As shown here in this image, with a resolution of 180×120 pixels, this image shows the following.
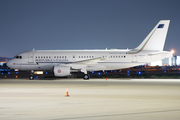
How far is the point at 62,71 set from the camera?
3475 centimetres

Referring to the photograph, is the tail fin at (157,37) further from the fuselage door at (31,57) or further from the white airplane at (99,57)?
the fuselage door at (31,57)

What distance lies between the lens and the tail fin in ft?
120

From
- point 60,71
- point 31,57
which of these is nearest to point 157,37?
point 60,71

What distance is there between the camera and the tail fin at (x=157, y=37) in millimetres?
36688

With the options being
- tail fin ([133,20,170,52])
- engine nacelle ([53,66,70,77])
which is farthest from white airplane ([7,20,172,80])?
Answer: engine nacelle ([53,66,70,77])

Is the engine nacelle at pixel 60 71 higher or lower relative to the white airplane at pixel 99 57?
lower

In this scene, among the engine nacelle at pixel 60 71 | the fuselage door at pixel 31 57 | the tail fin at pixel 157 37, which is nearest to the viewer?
the engine nacelle at pixel 60 71

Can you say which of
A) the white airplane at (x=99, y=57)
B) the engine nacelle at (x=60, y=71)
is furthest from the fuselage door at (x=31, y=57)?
the engine nacelle at (x=60, y=71)

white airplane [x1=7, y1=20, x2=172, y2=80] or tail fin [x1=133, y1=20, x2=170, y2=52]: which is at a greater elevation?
tail fin [x1=133, y1=20, x2=170, y2=52]

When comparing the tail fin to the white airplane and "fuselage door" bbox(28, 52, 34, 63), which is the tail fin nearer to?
the white airplane

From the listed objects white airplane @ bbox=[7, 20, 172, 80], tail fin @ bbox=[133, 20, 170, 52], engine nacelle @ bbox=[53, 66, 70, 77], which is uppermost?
tail fin @ bbox=[133, 20, 170, 52]

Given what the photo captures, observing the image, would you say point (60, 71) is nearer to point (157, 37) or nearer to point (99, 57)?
point (99, 57)

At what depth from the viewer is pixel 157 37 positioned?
36812 millimetres

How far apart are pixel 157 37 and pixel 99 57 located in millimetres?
8344
